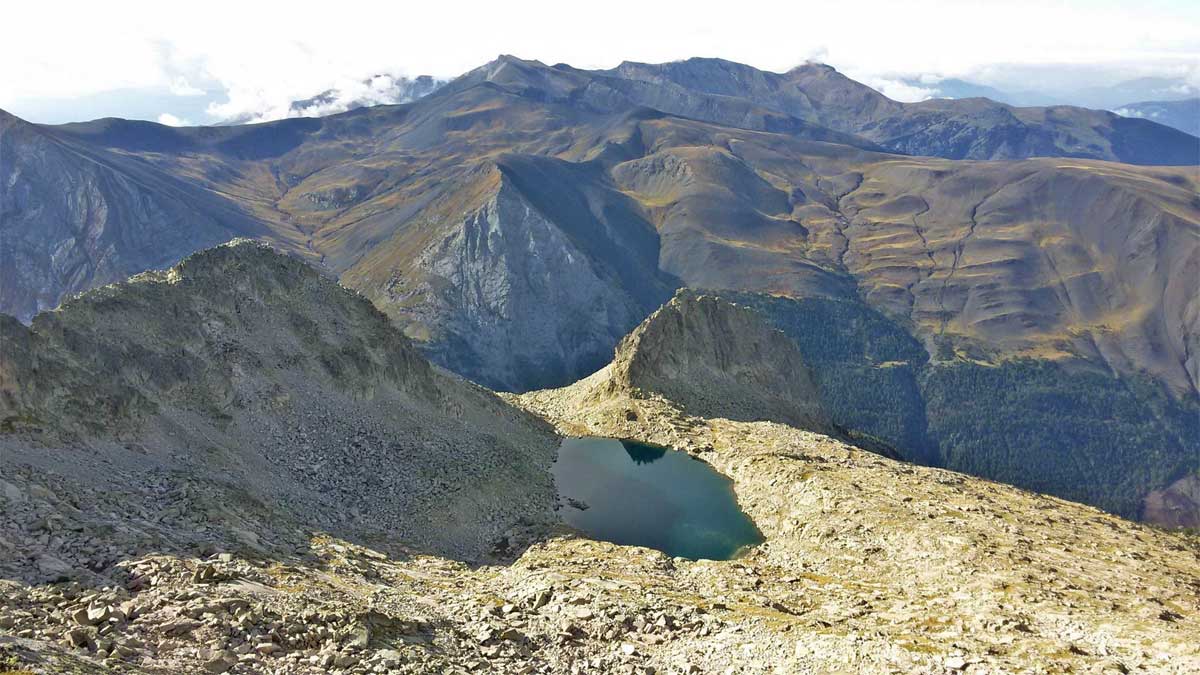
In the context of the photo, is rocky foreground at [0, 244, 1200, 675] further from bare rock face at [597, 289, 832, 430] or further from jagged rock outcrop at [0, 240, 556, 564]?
bare rock face at [597, 289, 832, 430]

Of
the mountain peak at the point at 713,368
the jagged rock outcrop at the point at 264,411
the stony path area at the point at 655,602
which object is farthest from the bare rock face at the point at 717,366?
the stony path area at the point at 655,602

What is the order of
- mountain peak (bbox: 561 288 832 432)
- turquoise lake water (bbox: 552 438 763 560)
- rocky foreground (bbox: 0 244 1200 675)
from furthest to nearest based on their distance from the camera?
1. mountain peak (bbox: 561 288 832 432)
2. turquoise lake water (bbox: 552 438 763 560)
3. rocky foreground (bbox: 0 244 1200 675)

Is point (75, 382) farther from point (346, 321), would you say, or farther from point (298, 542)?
point (346, 321)

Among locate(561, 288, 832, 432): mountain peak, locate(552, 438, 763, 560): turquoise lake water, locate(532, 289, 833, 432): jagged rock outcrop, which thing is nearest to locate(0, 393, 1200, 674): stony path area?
locate(552, 438, 763, 560): turquoise lake water

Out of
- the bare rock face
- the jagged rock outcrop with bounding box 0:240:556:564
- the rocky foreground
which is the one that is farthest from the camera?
the bare rock face

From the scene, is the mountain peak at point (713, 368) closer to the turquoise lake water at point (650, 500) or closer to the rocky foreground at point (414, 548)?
the turquoise lake water at point (650, 500)

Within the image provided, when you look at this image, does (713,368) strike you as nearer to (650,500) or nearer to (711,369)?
(711,369)
